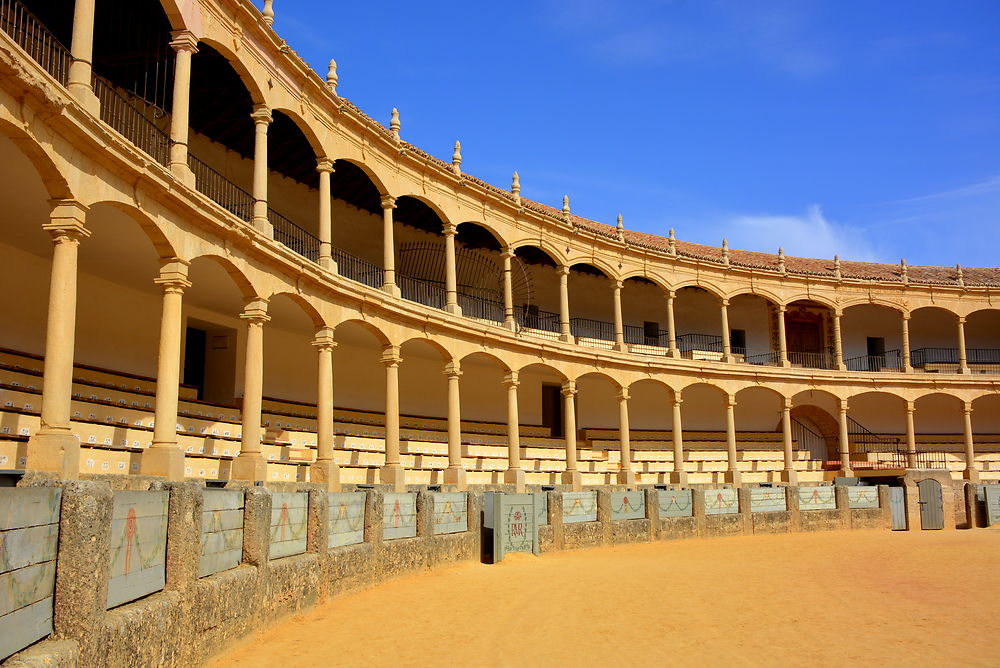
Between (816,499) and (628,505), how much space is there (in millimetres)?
7191

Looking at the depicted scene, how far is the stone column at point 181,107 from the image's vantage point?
13187 millimetres

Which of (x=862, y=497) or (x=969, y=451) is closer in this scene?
(x=862, y=497)

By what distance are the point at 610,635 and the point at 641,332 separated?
24841 mm

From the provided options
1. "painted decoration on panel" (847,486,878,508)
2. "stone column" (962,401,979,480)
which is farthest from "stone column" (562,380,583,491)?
"stone column" (962,401,979,480)

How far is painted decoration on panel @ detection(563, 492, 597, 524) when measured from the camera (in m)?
17.3

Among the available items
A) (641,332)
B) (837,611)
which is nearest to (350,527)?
(837,611)

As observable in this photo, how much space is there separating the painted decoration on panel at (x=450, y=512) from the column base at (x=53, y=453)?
5.49 m

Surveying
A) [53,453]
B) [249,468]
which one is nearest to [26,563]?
[53,453]

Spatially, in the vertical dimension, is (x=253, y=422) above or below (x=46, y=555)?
above

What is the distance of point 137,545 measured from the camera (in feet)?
20.4

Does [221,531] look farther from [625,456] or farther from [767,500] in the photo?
[625,456]

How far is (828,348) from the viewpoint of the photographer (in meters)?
35.5

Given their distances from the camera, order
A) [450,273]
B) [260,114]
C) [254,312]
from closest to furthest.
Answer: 1. [254,312]
2. [260,114]
3. [450,273]

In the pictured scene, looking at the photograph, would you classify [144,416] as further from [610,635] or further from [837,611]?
[837,611]
